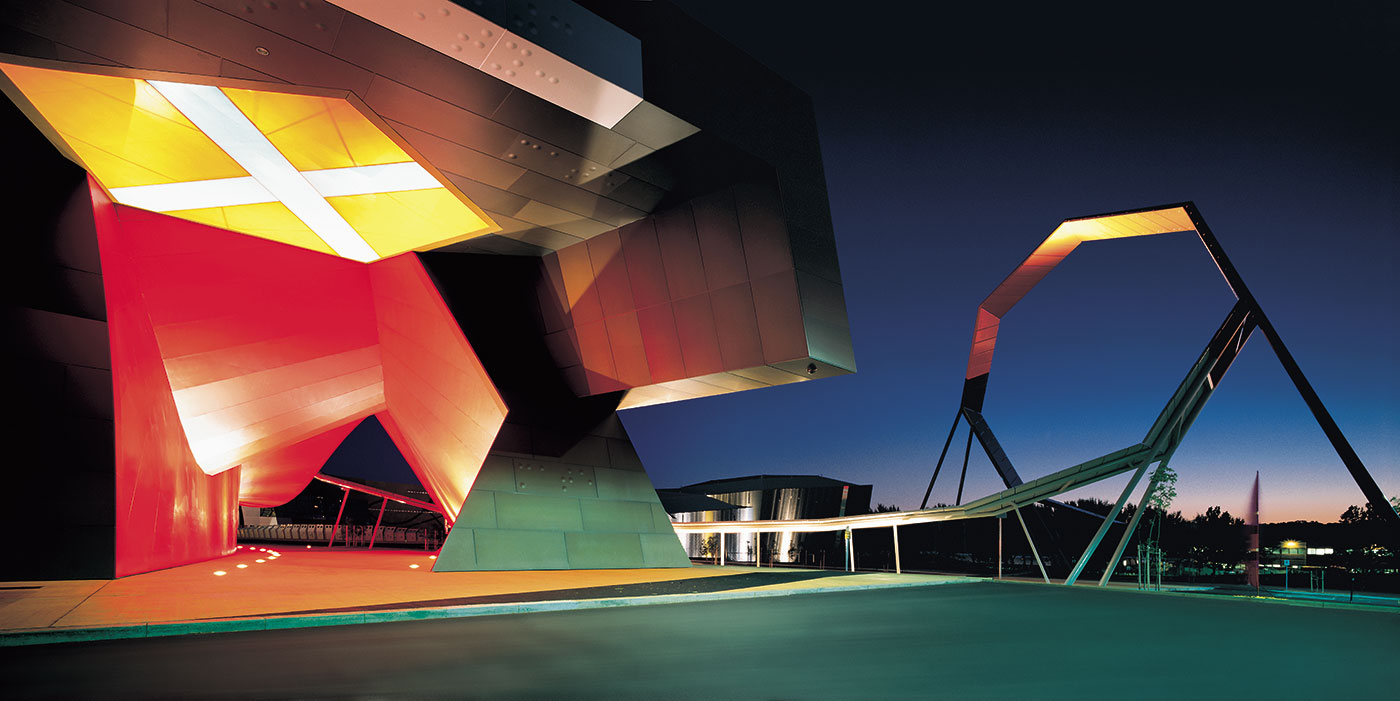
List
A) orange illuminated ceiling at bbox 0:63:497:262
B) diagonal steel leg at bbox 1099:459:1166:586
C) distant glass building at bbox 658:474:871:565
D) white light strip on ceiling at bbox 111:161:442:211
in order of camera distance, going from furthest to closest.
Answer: distant glass building at bbox 658:474:871:565 < diagonal steel leg at bbox 1099:459:1166:586 < white light strip on ceiling at bbox 111:161:442:211 < orange illuminated ceiling at bbox 0:63:497:262

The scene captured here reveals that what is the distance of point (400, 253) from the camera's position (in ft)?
53.9

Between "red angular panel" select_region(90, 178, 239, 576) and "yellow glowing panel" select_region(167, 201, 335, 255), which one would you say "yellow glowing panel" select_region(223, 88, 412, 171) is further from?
"red angular panel" select_region(90, 178, 239, 576)

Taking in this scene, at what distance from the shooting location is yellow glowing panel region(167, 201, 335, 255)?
14.0 m

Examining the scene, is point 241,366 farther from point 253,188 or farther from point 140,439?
point 253,188

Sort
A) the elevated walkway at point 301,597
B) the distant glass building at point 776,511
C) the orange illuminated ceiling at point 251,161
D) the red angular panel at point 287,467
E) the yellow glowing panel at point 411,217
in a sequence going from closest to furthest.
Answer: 1. the elevated walkway at point 301,597
2. the orange illuminated ceiling at point 251,161
3. the yellow glowing panel at point 411,217
4. the red angular panel at point 287,467
5. the distant glass building at point 776,511

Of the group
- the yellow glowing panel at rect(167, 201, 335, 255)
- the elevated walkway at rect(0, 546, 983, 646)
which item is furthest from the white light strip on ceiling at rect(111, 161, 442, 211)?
the elevated walkway at rect(0, 546, 983, 646)

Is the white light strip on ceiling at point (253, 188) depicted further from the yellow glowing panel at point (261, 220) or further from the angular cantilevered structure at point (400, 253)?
the yellow glowing panel at point (261, 220)

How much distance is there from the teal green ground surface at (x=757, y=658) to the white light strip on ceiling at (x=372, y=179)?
7417 mm

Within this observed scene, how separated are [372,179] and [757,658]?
34.1ft

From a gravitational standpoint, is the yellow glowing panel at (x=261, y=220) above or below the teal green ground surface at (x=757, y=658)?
above

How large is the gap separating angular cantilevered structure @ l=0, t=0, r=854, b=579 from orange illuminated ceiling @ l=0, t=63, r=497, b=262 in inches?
2.2

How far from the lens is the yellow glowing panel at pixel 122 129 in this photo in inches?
380

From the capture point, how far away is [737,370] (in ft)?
52.2

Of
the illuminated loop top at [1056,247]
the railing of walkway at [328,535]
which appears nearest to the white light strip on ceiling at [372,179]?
the illuminated loop top at [1056,247]
